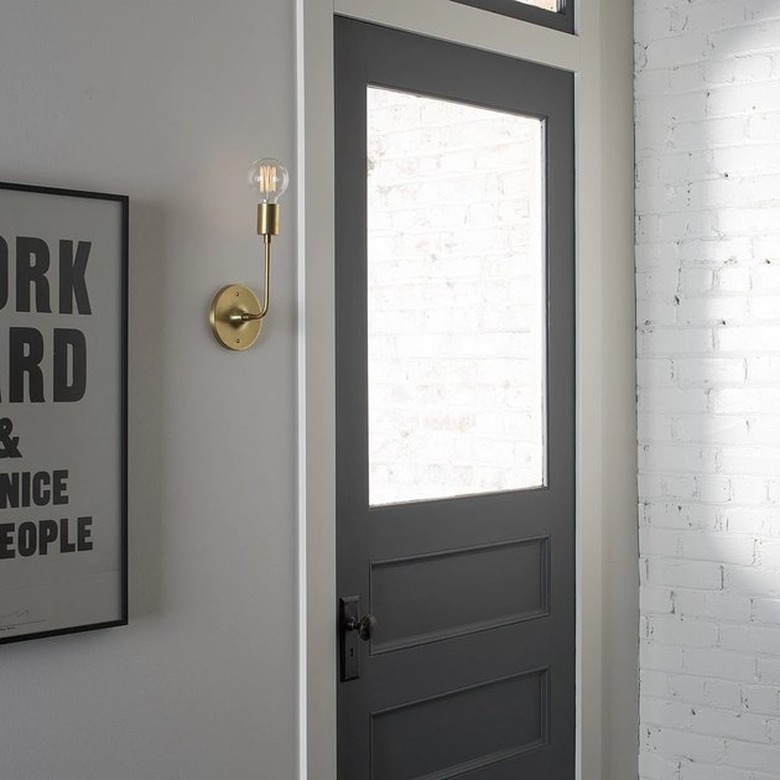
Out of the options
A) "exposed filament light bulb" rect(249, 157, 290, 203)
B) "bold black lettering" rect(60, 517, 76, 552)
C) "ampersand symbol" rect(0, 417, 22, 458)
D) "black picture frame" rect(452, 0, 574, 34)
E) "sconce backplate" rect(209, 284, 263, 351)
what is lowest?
"bold black lettering" rect(60, 517, 76, 552)

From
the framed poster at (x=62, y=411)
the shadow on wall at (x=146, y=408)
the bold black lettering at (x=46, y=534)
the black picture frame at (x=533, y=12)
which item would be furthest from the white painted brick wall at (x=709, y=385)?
the bold black lettering at (x=46, y=534)

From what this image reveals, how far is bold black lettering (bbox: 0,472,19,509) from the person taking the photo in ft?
5.60

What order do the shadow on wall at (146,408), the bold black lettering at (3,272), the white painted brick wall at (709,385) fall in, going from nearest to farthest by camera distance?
1. the bold black lettering at (3,272)
2. the shadow on wall at (146,408)
3. the white painted brick wall at (709,385)

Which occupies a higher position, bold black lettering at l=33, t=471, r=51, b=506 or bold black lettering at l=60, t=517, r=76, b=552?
bold black lettering at l=33, t=471, r=51, b=506

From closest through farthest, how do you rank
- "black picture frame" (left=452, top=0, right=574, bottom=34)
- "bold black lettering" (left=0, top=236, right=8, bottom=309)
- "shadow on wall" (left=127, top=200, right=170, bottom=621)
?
"bold black lettering" (left=0, top=236, right=8, bottom=309)
"shadow on wall" (left=127, top=200, right=170, bottom=621)
"black picture frame" (left=452, top=0, right=574, bottom=34)

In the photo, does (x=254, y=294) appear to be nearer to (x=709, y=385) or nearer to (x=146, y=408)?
(x=146, y=408)

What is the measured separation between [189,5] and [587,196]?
1123 millimetres

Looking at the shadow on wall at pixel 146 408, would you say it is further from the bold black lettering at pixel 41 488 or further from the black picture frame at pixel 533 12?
the black picture frame at pixel 533 12

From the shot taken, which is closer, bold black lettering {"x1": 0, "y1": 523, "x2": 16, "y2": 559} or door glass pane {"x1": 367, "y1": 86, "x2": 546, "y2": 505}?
bold black lettering {"x1": 0, "y1": 523, "x2": 16, "y2": 559}

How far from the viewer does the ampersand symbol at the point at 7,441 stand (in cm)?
171

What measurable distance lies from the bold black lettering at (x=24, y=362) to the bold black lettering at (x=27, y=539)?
0.19 meters

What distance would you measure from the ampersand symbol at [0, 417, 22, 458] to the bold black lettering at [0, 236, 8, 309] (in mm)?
178

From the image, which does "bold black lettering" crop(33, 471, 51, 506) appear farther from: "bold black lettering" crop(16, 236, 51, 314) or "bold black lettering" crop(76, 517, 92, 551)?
"bold black lettering" crop(16, 236, 51, 314)

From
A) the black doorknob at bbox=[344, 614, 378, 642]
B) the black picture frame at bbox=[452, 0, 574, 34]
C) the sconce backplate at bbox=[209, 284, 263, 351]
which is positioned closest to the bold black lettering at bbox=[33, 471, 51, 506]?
the sconce backplate at bbox=[209, 284, 263, 351]
